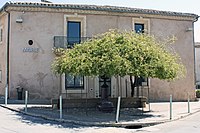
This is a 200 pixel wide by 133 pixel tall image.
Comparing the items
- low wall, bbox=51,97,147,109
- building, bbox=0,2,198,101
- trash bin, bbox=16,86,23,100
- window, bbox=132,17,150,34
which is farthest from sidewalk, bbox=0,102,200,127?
window, bbox=132,17,150,34

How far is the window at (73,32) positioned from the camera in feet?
75.2

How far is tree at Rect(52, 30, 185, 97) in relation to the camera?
15.4 meters

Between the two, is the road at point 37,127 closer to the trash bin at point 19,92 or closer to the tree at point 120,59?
the tree at point 120,59

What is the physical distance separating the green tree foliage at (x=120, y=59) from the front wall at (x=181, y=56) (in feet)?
26.5

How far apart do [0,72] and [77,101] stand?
867cm

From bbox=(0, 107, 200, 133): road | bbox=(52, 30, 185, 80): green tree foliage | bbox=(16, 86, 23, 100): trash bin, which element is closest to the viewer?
bbox=(0, 107, 200, 133): road

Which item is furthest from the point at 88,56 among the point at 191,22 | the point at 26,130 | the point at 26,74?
the point at 191,22

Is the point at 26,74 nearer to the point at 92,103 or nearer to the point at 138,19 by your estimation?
the point at 92,103

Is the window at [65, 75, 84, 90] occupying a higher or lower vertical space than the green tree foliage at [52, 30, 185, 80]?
lower

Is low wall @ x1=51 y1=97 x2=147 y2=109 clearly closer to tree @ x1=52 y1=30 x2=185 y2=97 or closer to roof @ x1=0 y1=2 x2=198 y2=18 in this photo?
tree @ x1=52 y1=30 x2=185 y2=97

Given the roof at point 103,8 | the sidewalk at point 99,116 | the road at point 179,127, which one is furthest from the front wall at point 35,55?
the road at point 179,127

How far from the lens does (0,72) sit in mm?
23250

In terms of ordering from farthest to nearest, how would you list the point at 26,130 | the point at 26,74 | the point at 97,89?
the point at 97,89
the point at 26,74
the point at 26,130

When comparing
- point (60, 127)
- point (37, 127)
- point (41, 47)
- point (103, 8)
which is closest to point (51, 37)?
point (41, 47)
